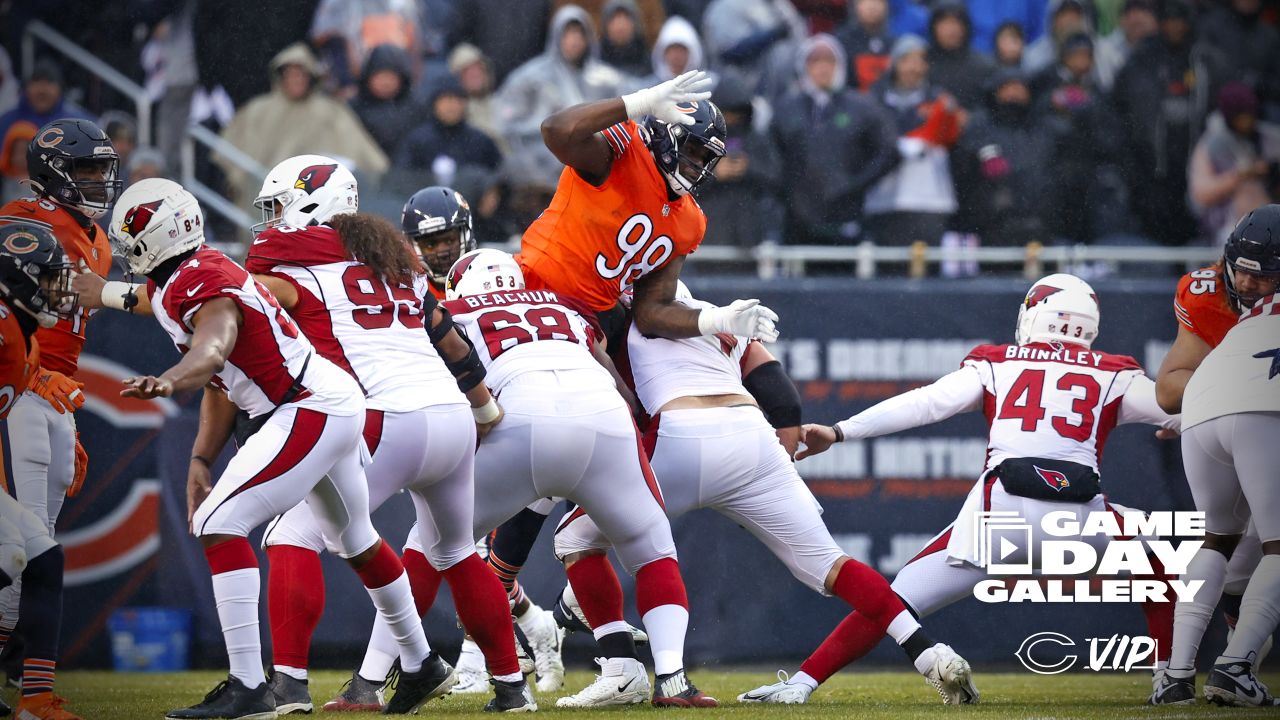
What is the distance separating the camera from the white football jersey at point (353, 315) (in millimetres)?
5301

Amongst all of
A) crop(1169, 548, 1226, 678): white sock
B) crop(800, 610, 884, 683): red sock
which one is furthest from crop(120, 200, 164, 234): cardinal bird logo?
crop(1169, 548, 1226, 678): white sock

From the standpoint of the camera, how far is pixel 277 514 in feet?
16.5

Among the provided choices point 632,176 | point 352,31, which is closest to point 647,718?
point 632,176

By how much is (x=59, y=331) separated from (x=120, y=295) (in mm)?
893

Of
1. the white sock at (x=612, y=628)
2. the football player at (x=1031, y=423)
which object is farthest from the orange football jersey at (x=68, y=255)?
the football player at (x=1031, y=423)

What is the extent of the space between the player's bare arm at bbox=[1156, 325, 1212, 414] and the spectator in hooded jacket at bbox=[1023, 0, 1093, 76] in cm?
449

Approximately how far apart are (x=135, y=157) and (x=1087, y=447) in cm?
607

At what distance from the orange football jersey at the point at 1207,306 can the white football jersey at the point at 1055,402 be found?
0.31 meters

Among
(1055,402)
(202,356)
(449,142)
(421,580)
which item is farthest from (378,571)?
(449,142)

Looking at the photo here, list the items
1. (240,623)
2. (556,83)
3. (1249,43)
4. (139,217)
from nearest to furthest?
(240,623) < (139,217) < (556,83) < (1249,43)

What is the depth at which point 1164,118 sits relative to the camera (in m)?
10.2

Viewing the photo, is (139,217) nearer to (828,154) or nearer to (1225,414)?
(1225,414)

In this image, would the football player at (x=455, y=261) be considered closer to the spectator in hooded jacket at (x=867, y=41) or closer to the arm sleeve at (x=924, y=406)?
the arm sleeve at (x=924, y=406)

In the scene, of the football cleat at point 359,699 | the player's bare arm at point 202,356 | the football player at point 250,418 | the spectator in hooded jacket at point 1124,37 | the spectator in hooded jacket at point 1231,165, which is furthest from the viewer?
the spectator in hooded jacket at point 1124,37
